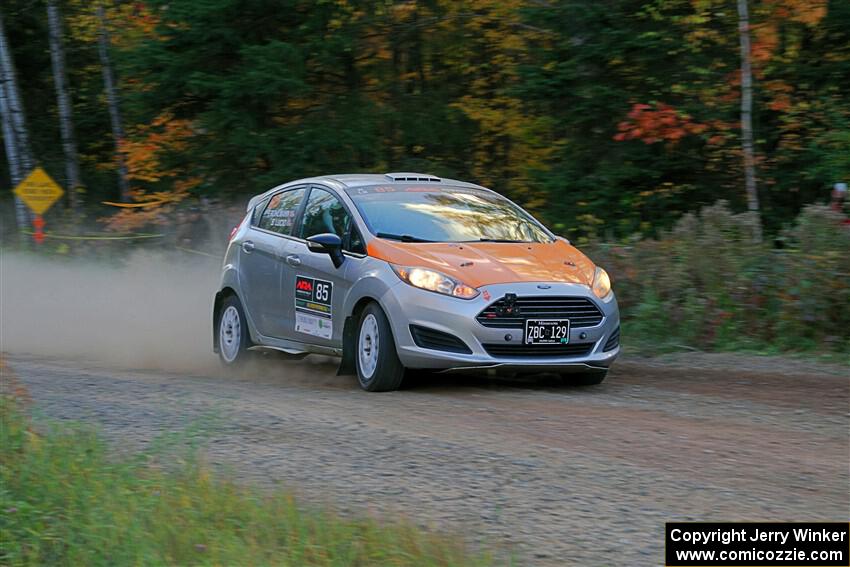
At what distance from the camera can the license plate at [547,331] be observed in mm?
8906

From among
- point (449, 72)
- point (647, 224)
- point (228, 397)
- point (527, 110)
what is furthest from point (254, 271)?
point (449, 72)

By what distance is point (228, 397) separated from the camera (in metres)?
8.83

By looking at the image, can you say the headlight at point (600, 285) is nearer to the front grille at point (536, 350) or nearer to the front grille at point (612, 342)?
the front grille at point (612, 342)

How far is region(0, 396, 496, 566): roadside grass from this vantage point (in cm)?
468

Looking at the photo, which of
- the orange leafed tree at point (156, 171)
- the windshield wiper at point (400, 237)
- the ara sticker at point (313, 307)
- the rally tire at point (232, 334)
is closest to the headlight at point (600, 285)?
the windshield wiper at point (400, 237)

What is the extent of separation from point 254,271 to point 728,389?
15.3 ft

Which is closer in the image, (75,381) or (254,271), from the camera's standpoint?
(75,381)

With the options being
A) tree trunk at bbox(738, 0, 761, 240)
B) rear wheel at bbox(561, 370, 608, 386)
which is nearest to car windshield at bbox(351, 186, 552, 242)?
rear wheel at bbox(561, 370, 608, 386)

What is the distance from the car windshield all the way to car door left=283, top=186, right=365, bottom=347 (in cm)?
25

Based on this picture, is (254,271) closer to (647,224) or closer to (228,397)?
(228,397)

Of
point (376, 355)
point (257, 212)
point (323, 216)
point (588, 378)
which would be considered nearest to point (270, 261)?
point (323, 216)

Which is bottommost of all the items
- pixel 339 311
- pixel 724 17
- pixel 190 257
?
pixel 190 257

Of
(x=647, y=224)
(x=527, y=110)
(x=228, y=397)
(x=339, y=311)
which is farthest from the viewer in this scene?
(x=527, y=110)

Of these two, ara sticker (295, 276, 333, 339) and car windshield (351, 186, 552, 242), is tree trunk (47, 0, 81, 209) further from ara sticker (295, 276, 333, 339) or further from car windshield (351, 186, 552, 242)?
car windshield (351, 186, 552, 242)
